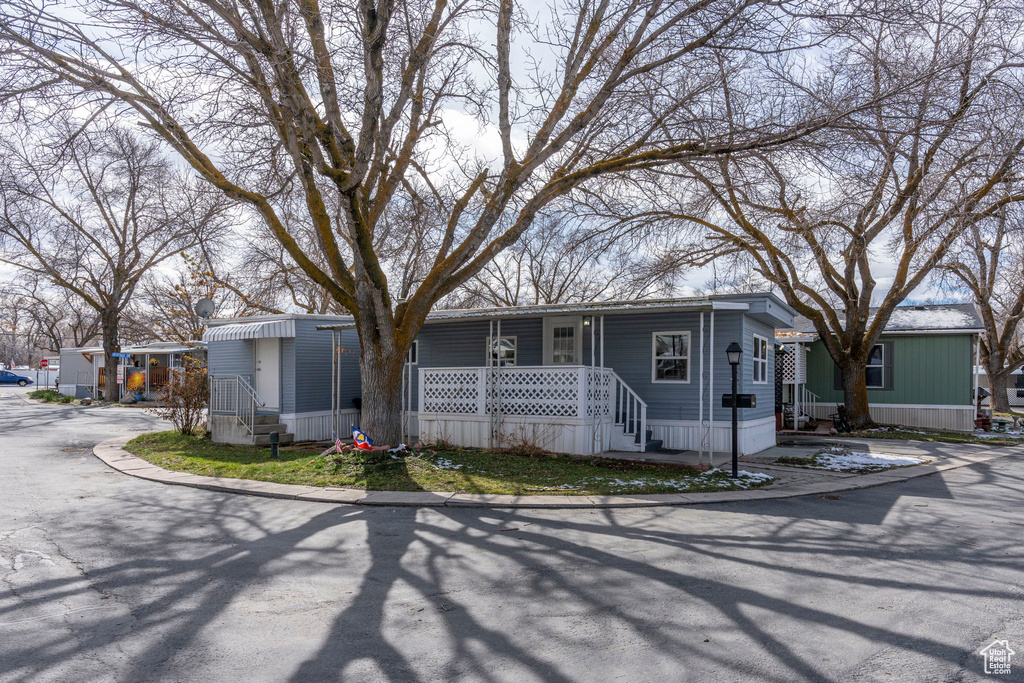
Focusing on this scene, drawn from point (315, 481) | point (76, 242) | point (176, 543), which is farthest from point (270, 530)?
point (76, 242)

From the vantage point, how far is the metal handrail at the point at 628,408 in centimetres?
1240

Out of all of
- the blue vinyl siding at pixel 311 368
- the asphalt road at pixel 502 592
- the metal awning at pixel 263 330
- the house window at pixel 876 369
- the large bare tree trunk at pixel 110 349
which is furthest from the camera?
the large bare tree trunk at pixel 110 349

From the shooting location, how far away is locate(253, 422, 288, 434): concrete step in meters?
14.4

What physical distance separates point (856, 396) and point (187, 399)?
60.5 feet

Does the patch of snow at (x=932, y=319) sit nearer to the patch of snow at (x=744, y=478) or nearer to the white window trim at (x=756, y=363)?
the white window trim at (x=756, y=363)

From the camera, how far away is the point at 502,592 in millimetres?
4934

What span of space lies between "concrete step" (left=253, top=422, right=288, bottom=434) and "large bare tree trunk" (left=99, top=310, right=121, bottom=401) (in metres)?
18.9

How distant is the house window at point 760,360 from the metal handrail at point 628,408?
9.62 ft

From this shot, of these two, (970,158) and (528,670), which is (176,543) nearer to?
(528,670)

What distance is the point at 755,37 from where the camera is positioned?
978 centimetres

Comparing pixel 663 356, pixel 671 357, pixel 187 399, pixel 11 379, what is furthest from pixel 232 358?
pixel 11 379

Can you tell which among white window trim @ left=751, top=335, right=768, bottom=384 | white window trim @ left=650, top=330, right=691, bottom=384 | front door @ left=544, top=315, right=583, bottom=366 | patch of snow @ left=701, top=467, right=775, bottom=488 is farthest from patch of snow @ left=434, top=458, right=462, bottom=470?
white window trim @ left=751, top=335, right=768, bottom=384

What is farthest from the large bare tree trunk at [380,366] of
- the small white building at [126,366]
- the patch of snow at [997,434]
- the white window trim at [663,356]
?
the small white building at [126,366]

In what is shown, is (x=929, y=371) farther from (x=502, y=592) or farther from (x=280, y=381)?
(x=502, y=592)
